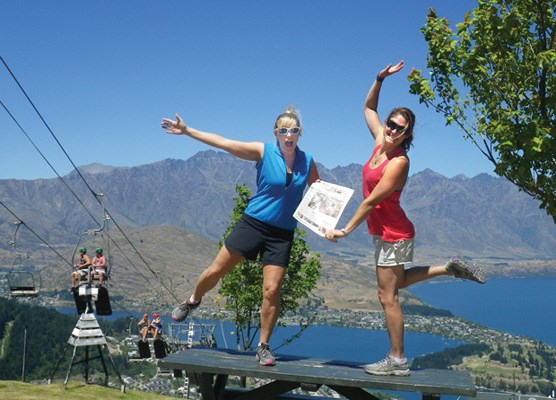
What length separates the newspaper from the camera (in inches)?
291

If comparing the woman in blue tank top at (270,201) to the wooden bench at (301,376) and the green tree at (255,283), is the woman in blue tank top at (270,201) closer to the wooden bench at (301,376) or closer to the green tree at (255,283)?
the wooden bench at (301,376)

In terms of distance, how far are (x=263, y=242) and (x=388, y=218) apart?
4.99 feet

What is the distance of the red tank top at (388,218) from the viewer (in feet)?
24.0

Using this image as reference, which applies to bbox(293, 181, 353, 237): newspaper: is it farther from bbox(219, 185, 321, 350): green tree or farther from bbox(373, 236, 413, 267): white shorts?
bbox(219, 185, 321, 350): green tree

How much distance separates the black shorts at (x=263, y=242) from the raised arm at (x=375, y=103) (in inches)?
62.4

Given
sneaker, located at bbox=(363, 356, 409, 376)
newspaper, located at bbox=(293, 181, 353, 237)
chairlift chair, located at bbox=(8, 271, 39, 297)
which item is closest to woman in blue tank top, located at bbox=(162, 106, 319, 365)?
newspaper, located at bbox=(293, 181, 353, 237)

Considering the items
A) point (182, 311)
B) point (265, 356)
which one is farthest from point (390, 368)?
point (182, 311)

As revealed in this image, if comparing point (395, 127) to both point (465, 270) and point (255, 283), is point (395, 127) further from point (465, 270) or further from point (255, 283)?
point (255, 283)

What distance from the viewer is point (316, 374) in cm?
720

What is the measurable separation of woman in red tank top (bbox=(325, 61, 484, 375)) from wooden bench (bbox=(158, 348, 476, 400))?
32 cm

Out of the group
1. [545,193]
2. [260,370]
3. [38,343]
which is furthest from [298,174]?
[38,343]

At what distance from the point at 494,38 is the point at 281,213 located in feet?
21.2

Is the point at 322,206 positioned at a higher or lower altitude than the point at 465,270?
higher

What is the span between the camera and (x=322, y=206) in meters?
7.52
